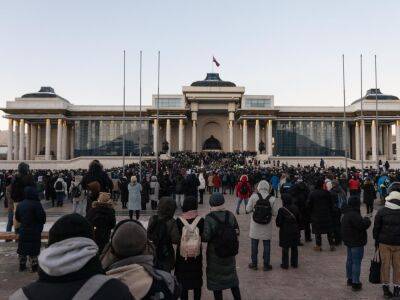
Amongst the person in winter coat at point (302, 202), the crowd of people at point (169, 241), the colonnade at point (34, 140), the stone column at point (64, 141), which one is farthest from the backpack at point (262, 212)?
the stone column at point (64, 141)

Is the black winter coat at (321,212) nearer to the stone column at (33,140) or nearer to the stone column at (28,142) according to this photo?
the stone column at (33,140)

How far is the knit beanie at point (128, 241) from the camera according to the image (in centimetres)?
296

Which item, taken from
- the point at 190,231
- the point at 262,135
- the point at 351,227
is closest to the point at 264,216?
the point at 351,227

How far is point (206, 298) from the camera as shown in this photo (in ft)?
21.1

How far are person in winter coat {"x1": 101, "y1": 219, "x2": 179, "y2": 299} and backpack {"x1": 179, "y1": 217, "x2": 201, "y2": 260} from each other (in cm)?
201

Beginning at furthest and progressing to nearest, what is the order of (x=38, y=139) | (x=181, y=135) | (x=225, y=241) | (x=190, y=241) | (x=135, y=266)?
(x=38, y=139) → (x=181, y=135) → (x=225, y=241) → (x=190, y=241) → (x=135, y=266)

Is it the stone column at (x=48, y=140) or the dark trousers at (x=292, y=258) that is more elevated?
the stone column at (x=48, y=140)

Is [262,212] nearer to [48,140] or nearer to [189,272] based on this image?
[189,272]

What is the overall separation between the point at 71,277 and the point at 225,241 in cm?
349

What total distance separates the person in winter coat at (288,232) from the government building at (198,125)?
54627mm

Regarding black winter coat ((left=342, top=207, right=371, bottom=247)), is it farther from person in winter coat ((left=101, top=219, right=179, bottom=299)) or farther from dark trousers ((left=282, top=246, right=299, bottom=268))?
person in winter coat ((left=101, top=219, right=179, bottom=299))

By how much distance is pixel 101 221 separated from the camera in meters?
6.22

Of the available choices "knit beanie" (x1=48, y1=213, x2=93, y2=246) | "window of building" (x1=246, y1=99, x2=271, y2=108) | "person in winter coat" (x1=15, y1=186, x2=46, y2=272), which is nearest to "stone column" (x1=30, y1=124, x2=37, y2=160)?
"window of building" (x1=246, y1=99, x2=271, y2=108)

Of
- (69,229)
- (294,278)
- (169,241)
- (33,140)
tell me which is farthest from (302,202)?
(33,140)
